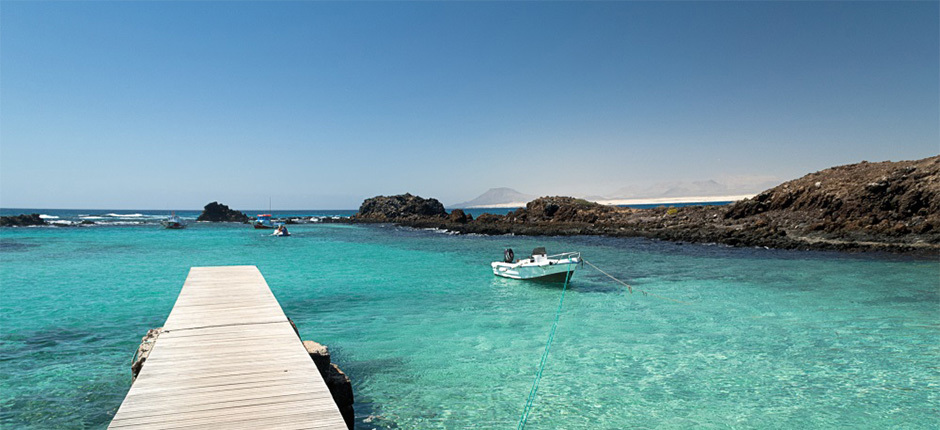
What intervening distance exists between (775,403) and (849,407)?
3.81 ft

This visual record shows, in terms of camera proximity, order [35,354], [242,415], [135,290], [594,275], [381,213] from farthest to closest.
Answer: [381,213]
[594,275]
[135,290]
[35,354]
[242,415]

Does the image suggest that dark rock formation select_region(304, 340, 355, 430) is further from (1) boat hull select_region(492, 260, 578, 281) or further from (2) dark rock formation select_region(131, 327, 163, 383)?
(1) boat hull select_region(492, 260, 578, 281)

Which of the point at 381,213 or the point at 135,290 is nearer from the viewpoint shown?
the point at 135,290

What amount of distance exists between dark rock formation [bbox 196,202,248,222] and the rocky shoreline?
65862 mm

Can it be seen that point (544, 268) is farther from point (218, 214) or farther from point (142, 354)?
point (218, 214)

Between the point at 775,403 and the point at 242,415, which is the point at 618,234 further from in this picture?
the point at 242,415

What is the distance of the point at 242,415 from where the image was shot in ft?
15.9

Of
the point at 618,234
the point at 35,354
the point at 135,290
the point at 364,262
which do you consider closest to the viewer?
the point at 35,354

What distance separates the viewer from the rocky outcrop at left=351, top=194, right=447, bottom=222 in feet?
305

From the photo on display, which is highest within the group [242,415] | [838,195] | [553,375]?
[838,195]

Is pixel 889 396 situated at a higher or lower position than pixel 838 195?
lower

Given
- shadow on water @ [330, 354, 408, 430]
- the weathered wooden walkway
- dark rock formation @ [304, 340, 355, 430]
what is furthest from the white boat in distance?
dark rock formation @ [304, 340, 355, 430]

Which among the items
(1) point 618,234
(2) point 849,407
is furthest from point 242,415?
(1) point 618,234

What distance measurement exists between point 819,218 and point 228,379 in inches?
1765
